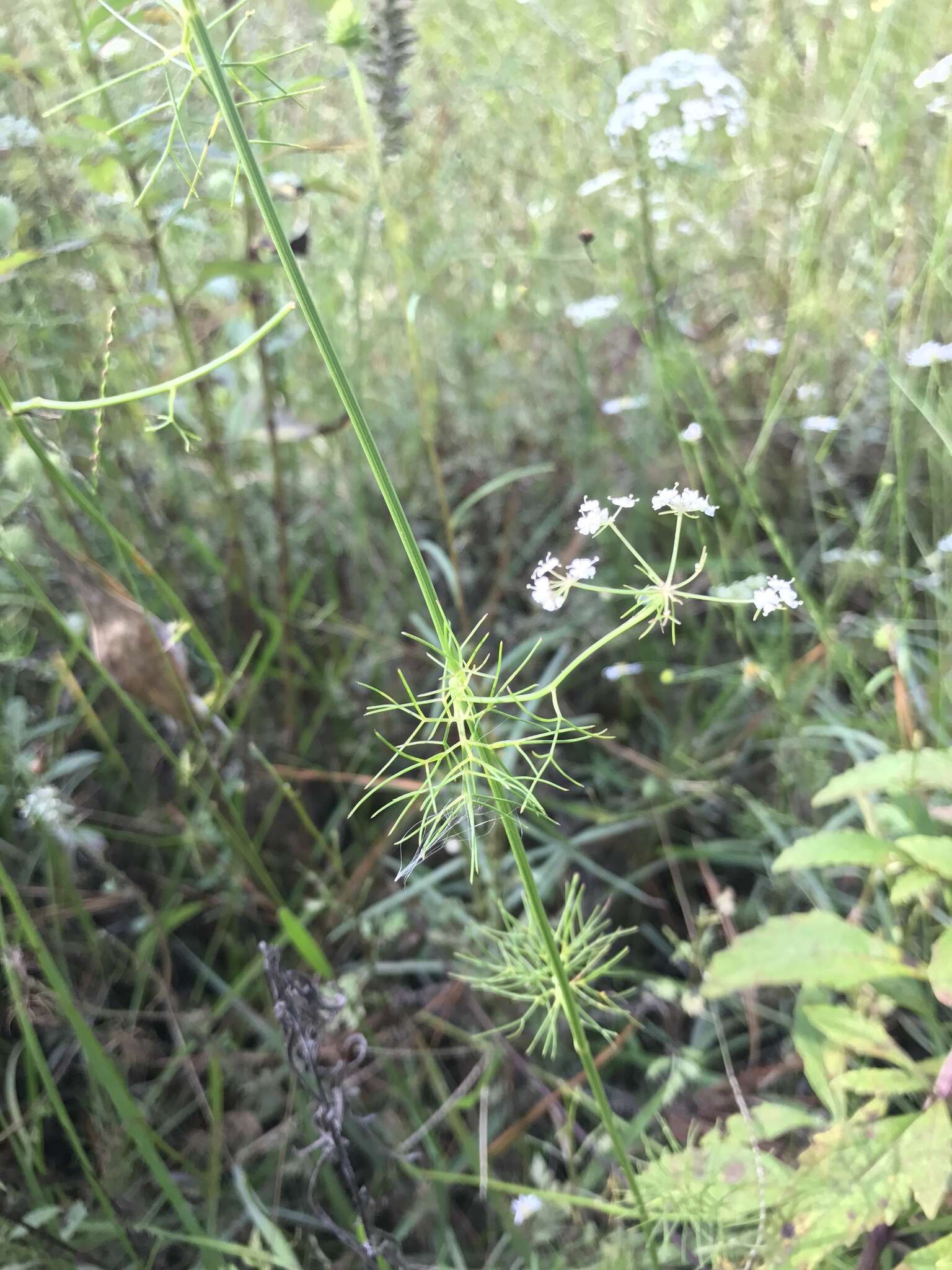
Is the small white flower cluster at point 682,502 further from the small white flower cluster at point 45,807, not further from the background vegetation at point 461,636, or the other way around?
the small white flower cluster at point 45,807

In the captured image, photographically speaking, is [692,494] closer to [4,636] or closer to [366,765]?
[366,765]

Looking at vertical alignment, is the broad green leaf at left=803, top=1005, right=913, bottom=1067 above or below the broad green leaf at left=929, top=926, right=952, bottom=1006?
below

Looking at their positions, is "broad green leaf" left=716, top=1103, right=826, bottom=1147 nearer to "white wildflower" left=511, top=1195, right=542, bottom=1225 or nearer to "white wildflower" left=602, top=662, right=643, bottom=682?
"white wildflower" left=511, top=1195, right=542, bottom=1225

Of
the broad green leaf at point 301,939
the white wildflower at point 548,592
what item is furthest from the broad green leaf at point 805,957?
the white wildflower at point 548,592

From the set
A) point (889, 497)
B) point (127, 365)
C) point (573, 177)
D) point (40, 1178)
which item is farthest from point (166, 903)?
point (573, 177)

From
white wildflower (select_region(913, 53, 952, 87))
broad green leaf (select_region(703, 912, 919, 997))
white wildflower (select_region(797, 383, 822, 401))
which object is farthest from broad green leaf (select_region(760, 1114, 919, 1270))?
white wildflower (select_region(913, 53, 952, 87))

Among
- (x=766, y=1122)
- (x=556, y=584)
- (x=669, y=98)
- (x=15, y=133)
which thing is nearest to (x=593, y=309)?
(x=669, y=98)
